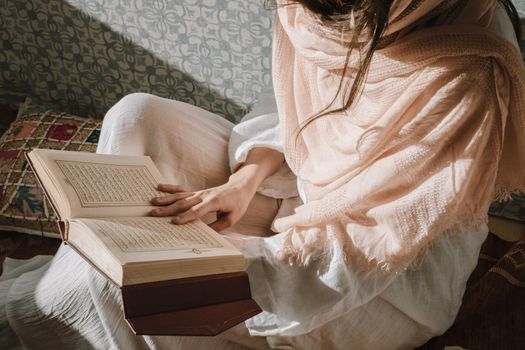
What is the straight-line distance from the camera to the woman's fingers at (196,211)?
874 mm

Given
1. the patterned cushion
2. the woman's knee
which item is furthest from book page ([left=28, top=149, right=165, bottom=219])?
the patterned cushion

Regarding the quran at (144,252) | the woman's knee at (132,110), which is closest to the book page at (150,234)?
the quran at (144,252)

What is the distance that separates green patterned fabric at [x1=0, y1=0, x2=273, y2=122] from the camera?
1.54m

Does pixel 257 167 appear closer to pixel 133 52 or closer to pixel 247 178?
pixel 247 178

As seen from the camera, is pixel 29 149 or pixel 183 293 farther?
pixel 29 149

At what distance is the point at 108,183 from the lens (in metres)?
0.88

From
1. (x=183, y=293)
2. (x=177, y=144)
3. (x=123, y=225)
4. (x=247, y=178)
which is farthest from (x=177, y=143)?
(x=183, y=293)

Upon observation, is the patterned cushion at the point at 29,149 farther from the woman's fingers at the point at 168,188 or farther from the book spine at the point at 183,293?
the book spine at the point at 183,293

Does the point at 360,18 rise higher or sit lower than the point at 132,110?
higher

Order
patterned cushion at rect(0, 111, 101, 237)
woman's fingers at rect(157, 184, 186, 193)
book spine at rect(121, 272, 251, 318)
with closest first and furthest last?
book spine at rect(121, 272, 251, 318) < woman's fingers at rect(157, 184, 186, 193) < patterned cushion at rect(0, 111, 101, 237)

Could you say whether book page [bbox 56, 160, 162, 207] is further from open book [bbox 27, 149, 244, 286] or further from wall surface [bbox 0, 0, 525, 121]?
wall surface [bbox 0, 0, 525, 121]

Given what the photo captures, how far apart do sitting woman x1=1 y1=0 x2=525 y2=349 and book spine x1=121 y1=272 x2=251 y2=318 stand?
0.11 metres

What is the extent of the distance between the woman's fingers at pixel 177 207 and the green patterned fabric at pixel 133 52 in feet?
2.21

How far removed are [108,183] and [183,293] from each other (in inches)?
9.5
